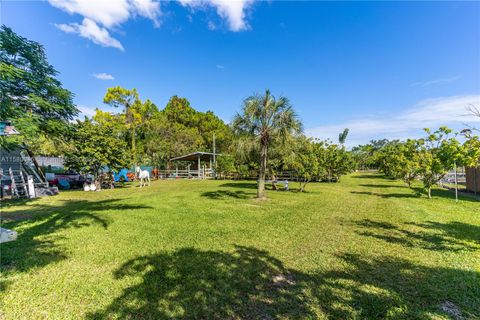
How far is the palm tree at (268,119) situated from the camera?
34.1 ft

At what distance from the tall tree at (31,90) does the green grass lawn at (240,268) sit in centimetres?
300

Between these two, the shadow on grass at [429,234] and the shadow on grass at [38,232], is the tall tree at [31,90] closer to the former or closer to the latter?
the shadow on grass at [38,232]

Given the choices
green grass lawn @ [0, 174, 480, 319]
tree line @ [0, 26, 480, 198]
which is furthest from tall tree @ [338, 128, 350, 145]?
green grass lawn @ [0, 174, 480, 319]

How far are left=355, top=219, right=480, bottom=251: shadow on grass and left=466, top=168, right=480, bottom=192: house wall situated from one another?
30.2ft

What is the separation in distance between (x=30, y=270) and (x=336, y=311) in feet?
15.2

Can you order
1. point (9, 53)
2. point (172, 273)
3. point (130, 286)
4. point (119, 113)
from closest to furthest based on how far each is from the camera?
point (130, 286) → point (172, 273) → point (9, 53) → point (119, 113)

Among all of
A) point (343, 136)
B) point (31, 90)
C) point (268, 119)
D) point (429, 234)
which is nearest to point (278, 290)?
point (429, 234)

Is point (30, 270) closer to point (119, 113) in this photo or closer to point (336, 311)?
point (336, 311)

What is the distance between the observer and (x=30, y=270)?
3.63 meters

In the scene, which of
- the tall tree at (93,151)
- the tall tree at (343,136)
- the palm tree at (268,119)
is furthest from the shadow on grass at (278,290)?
the tall tree at (343,136)

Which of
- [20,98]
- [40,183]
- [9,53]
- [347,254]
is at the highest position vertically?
[9,53]

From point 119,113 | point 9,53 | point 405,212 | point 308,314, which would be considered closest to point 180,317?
point 308,314

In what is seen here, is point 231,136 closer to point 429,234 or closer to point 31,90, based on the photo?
point 31,90

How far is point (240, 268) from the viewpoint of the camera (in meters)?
3.71
